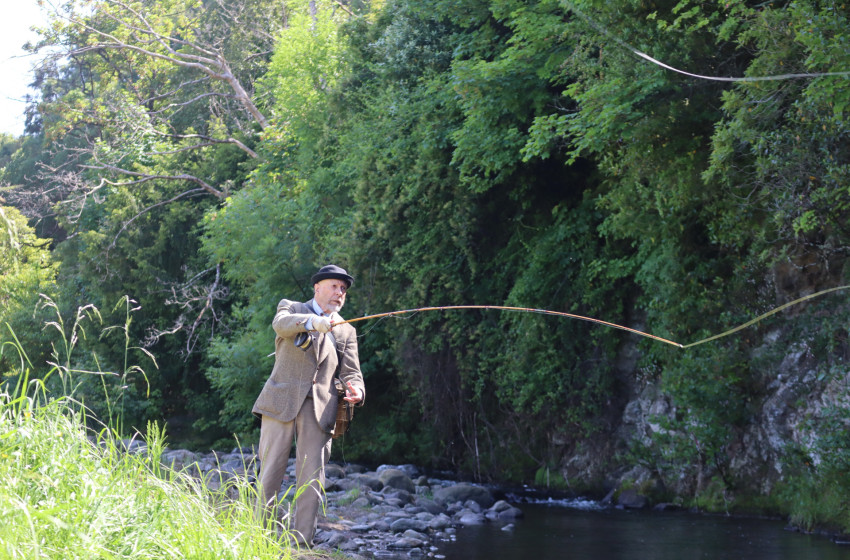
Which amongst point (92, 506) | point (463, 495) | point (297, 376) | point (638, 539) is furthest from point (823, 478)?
point (92, 506)

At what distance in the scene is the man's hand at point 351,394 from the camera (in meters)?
5.97

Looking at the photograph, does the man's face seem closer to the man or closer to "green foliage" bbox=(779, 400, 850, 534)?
the man

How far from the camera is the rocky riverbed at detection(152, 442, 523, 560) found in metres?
8.32

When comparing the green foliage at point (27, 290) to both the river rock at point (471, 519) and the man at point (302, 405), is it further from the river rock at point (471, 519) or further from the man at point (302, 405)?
the man at point (302, 405)

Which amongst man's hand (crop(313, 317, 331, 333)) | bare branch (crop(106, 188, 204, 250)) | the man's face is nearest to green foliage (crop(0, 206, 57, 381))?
bare branch (crop(106, 188, 204, 250))

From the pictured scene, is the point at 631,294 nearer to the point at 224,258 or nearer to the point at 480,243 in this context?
the point at 480,243

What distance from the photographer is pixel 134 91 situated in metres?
30.4

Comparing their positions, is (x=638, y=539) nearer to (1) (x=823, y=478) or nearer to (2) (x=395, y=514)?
(1) (x=823, y=478)

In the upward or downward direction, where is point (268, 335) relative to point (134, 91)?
downward

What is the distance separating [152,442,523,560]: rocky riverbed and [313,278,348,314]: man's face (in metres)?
1.92

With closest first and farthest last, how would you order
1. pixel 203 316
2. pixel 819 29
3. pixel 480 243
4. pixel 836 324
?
pixel 819 29 < pixel 836 324 < pixel 480 243 < pixel 203 316

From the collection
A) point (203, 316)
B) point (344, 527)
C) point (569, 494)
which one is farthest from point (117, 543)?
point (203, 316)

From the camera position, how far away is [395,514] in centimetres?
1036

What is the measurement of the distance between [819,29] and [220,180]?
2241 cm
